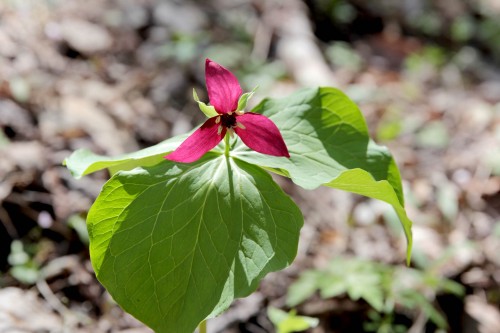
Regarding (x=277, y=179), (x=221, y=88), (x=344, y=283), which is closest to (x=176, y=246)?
(x=221, y=88)

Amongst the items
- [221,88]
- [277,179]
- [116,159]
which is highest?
[221,88]

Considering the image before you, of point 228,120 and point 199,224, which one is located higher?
point 228,120

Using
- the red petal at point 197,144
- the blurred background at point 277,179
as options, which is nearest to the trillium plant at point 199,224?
the red petal at point 197,144

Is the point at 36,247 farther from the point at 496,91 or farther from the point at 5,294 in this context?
the point at 496,91

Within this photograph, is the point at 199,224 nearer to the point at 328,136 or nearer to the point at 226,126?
the point at 226,126

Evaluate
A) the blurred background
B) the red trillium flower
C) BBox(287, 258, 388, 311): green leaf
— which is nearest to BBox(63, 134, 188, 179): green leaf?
the red trillium flower
